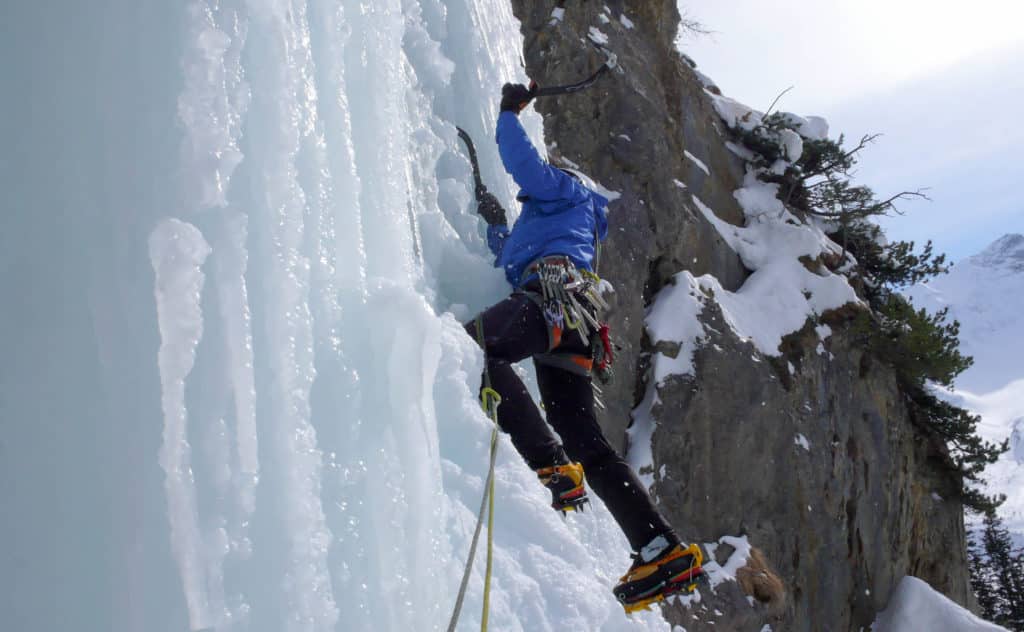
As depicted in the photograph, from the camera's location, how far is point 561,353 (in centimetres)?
288

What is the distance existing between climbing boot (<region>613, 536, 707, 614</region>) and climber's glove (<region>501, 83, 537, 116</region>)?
178 centimetres

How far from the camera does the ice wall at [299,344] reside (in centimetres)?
102

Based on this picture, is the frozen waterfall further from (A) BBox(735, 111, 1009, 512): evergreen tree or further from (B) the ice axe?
(A) BBox(735, 111, 1009, 512): evergreen tree

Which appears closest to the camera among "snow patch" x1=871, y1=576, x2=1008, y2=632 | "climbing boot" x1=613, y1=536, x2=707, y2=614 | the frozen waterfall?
the frozen waterfall

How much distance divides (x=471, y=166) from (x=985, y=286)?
5659 inches

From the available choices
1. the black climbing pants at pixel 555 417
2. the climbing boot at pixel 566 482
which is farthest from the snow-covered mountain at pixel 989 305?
the climbing boot at pixel 566 482

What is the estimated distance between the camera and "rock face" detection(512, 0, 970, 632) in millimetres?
6613

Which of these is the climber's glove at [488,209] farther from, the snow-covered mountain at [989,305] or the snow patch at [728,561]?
the snow-covered mountain at [989,305]

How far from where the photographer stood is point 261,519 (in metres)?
1.12

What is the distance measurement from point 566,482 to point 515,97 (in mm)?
1582

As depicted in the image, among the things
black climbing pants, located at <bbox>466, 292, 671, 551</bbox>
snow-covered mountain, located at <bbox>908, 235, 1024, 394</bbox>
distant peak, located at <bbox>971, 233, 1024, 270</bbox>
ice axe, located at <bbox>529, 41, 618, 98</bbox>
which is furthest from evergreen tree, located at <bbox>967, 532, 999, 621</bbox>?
distant peak, located at <bbox>971, 233, 1024, 270</bbox>

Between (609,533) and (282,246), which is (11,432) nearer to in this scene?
(282,246)

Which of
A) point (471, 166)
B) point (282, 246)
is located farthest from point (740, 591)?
point (282, 246)

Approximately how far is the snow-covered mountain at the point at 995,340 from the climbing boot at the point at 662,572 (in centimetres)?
6462
